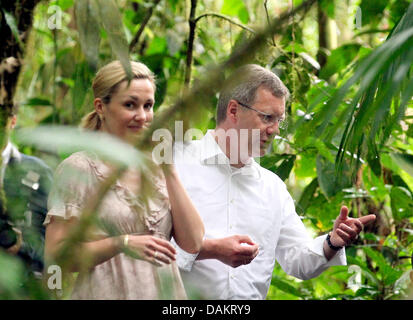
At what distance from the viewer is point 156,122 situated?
1.31 feet

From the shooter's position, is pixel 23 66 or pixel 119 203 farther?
pixel 23 66

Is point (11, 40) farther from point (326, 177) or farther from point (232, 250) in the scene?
point (326, 177)

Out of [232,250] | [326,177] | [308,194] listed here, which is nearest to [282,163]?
[326,177]

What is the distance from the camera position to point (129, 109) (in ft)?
3.37

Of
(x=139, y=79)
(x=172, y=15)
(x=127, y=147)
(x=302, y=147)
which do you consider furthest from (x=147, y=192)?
(x=172, y=15)

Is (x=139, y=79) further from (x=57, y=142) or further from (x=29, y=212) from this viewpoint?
(x=57, y=142)

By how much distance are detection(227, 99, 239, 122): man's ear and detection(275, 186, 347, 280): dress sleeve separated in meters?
0.27

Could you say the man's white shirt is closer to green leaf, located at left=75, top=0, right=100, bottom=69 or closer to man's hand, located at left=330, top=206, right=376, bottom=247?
man's hand, located at left=330, top=206, right=376, bottom=247

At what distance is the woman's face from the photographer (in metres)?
0.91

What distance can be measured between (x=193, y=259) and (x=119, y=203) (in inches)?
32.6

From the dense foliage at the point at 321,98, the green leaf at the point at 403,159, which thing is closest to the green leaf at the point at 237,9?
the dense foliage at the point at 321,98

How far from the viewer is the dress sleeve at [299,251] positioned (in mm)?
1606

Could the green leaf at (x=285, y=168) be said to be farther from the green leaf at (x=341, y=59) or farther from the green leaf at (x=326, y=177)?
the green leaf at (x=341, y=59)

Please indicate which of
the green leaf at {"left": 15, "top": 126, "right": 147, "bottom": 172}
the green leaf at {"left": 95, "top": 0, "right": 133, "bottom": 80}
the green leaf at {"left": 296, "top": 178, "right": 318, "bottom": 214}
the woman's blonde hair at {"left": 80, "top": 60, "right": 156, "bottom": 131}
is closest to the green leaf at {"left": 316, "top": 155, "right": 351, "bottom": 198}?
the green leaf at {"left": 296, "top": 178, "right": 318, "bottom": 214}
